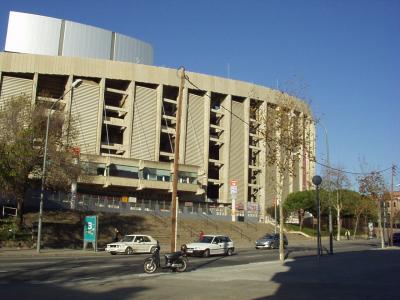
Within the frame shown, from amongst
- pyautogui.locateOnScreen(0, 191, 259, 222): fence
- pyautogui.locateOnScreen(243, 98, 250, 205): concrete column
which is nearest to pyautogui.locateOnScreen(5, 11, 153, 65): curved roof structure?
pyautogui.locateOnScreen(243, 98, 250, 205): concrete column

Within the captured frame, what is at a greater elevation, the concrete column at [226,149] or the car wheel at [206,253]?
the concrete column at [226,149]

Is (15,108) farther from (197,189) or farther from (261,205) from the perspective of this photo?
(261,205)

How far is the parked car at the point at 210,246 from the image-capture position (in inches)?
1196

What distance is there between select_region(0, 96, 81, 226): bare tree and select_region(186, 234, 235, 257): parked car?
11.7 m

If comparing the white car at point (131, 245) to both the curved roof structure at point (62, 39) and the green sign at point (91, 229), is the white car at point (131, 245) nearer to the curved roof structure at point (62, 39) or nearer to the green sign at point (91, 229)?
the green sign at point (91, 229)

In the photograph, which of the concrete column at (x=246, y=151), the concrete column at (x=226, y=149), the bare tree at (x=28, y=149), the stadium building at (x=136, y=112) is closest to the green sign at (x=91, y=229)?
the bare tree at (x=28, y=149)

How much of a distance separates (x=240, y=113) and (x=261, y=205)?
16.6 meters

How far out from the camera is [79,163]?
130ft

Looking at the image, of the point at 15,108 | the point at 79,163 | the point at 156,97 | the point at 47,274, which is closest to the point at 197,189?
the point at 156,97

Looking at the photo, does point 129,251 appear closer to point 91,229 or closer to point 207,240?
point 91,229

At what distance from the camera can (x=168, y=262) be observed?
60.5 feet

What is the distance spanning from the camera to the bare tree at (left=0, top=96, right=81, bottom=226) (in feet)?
107

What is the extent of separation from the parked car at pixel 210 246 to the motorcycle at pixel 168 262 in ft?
36.3

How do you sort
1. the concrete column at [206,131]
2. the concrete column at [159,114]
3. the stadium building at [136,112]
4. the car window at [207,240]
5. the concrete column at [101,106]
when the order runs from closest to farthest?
the car window at [207,240] < the stadium building at [136,112] < the concrete column at [101,106] < the concrete column at [159,114] < the concrete column at [206,131]
